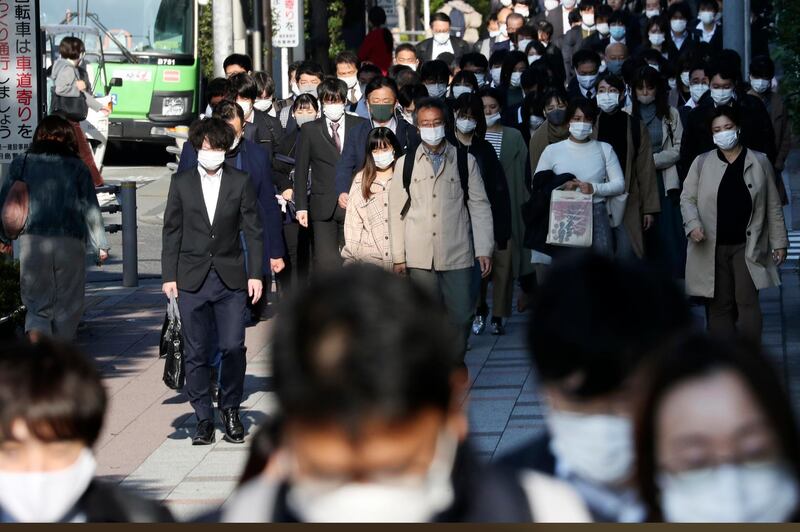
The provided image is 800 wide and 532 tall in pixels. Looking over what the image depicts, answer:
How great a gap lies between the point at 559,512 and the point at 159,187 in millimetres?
19391

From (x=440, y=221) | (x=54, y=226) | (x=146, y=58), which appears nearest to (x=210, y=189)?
(x=54, y=226)

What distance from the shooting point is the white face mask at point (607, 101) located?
10.5 meters

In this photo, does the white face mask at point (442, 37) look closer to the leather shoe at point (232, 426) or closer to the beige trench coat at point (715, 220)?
the beige trench coat at point (715, 220)

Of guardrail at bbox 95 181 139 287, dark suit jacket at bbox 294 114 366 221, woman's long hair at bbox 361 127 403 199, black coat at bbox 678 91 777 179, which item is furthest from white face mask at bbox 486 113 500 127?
guardrail at bbox 95 181 139 287

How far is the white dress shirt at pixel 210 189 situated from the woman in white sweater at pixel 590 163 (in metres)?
2.26

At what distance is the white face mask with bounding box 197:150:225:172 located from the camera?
26.7 ft

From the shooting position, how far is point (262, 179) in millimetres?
9438

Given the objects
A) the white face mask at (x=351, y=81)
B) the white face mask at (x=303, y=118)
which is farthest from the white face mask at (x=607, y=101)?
the white face mask at (x=351, y=81)

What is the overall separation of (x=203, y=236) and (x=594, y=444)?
5.83 m

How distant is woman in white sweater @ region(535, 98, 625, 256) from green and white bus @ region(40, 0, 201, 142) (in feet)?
51.0

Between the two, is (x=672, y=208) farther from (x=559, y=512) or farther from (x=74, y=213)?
(x=559, y=512)

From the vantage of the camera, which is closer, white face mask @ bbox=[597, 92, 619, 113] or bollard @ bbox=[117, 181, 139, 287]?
white face mask @ bbox=[597, 92, 619, 113]

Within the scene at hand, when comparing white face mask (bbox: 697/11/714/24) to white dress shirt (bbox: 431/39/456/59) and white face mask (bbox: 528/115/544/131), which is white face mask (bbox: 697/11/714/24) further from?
white face mask (bbox: 528/115/544/131)

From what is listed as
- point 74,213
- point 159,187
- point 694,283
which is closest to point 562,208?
point 694,283
